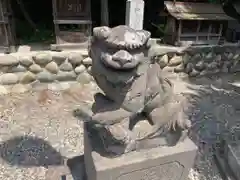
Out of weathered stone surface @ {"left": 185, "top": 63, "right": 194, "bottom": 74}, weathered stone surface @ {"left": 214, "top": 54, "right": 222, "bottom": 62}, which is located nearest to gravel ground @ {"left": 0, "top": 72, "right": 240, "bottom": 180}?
weathered stone surface @ {"left": 185, "top": 63, "right": 194, "bottom": 74}

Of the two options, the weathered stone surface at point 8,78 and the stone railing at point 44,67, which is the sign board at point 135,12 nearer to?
the stone railing at point 44,67

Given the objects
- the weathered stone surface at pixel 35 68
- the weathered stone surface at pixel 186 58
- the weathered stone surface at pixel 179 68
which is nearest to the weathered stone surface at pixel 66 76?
the weathered stone surface at pixel 35 68

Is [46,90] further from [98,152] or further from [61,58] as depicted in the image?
[98,152]

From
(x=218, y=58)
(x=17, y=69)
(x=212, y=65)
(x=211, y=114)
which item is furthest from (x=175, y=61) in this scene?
(x=17, y=69)

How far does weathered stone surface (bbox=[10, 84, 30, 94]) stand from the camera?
143 inches

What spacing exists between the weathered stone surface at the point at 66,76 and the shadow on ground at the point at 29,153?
1372 mm

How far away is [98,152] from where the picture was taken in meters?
1.52

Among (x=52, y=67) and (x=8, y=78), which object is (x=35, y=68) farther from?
(x=8, y=78)

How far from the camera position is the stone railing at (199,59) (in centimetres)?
427

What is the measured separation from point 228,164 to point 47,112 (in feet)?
6.97

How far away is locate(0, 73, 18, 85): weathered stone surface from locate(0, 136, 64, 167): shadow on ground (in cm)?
122

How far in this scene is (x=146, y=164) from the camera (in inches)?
60.0

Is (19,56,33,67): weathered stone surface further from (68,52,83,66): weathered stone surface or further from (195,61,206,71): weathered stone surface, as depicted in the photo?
(195,61,206,71): weathered stone surface

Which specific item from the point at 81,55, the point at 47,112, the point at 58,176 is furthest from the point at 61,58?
the point at 58,176
